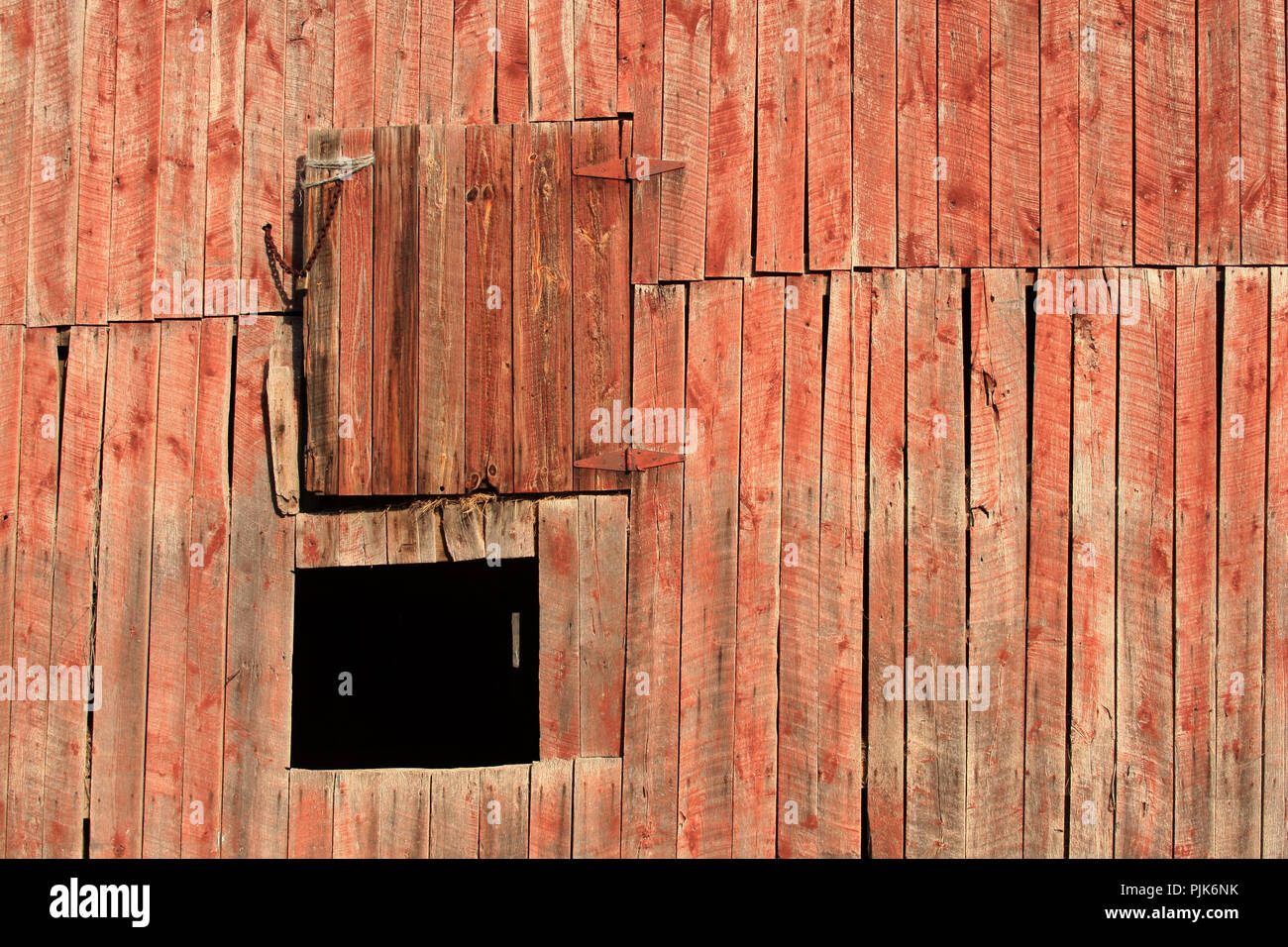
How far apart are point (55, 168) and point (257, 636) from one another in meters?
2.49

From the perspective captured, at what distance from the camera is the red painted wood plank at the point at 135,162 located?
17.3 ft

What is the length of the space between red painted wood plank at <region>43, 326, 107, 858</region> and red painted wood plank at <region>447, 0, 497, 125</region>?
204 cm

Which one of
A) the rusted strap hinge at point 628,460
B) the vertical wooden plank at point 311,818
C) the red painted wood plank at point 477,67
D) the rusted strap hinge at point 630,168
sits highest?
the red painted wood plank at point 477,67

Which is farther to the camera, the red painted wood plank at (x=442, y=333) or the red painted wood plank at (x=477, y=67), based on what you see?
the red painted wood plank at (x=477, y=67)

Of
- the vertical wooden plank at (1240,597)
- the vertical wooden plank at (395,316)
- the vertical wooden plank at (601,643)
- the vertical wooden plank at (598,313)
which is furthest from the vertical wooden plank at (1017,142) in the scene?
the vertical wooden plank at (395,316)

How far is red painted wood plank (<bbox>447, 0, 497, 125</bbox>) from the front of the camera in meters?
5.11

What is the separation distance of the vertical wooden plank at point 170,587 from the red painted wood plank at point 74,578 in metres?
0.31

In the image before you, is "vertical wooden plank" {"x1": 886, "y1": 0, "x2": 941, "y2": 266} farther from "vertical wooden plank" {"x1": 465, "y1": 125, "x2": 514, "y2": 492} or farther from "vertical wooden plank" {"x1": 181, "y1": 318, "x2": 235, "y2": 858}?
"vertical wooden plank" {"x1": 181, "y1": 318, "x2": 235, "y2": 858}

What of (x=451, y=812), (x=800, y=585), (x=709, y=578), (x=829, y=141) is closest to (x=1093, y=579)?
(x=800, y=585)

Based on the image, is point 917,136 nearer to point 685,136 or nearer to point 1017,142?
point 1017,142

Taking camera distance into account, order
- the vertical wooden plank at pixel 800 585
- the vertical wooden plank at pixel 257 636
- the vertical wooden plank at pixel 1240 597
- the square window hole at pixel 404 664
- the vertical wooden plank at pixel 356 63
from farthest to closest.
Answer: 1. the square window hole at pixel 404 664
2. the vertical wooden plank at pixel 356 63
3. the vertical wooden plank at pixel 257 636
4. the vertical wooden plank at pixel 800 585
5. the vertical wooden plank at pixel 1240 597

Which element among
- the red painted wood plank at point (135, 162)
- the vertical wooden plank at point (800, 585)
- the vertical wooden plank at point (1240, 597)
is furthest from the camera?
the red painted wood plank at point (135, 162)

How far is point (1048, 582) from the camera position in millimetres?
4801

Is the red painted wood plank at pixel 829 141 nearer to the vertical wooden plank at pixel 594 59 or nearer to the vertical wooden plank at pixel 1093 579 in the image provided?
the vertical wooden plank at pixel 594 59
